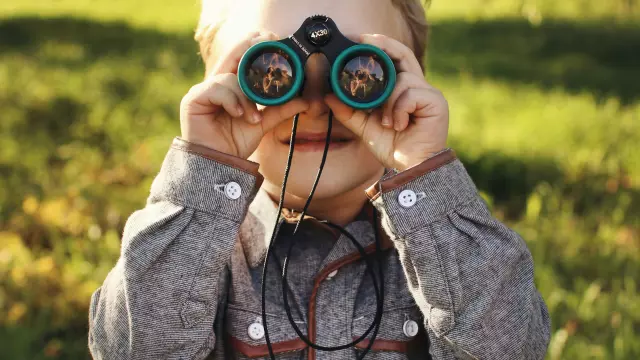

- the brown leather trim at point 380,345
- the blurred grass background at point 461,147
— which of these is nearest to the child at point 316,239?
the brown leather trim at point 380,345

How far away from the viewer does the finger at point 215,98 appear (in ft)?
6.37

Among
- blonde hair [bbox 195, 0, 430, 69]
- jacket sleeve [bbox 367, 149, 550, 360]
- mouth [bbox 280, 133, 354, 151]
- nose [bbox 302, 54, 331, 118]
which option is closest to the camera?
jacket sleeve [bbox 367, 149, 550, 360]

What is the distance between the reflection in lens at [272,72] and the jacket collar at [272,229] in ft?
1.38

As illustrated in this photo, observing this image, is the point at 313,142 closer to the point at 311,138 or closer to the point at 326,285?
the point at 311,138

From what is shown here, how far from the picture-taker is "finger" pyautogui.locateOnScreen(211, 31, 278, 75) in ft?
6.31

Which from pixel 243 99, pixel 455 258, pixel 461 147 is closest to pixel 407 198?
pixel 455 258

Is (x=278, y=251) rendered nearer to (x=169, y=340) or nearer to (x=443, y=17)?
(x=169, y=340)

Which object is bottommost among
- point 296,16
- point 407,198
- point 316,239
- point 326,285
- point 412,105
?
point 326,285

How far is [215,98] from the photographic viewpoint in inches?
76.4

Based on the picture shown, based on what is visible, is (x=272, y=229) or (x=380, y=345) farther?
(x=272, y=229)

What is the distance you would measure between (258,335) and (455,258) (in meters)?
0.56

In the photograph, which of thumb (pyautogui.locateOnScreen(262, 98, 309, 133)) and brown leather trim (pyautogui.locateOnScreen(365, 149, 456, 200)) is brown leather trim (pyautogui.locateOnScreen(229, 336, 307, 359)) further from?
thumb (pyautogui.locateOnScreen(262, 98, 309, 133))

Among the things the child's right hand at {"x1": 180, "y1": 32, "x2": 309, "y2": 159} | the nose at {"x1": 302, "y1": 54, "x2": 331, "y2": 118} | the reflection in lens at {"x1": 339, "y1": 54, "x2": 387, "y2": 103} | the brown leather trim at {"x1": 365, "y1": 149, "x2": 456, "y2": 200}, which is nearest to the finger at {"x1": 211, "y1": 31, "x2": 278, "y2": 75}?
the child's right hand at {"x1": 180, "y1": 32, "x2": 309, "y2": 159}

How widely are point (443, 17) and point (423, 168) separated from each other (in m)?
6.65
